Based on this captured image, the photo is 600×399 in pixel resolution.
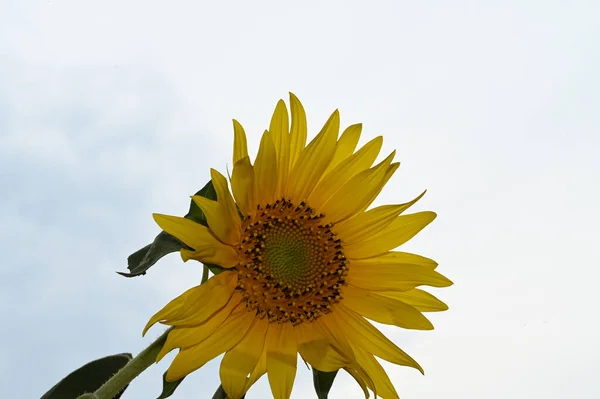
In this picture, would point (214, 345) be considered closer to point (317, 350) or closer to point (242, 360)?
point (242, 360)

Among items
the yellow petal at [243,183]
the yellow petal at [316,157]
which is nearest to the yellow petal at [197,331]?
the yellow petal at [243,183]

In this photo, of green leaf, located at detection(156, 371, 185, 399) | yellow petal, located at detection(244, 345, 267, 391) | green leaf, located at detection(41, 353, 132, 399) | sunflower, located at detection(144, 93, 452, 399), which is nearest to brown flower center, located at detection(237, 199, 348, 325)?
sunflower, located at detection(144, 93, 452, 399)

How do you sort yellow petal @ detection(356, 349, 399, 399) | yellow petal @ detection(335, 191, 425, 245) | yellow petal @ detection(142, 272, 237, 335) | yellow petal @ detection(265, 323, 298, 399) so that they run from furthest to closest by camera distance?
yellow petal @ detection(335, 191, 425, 245) < yellow petal @ detection(356, 349, 399, 399) < yellow petal @ detection(265, 323, 298, 399) < yellow petal @ detection(142, 272, 237, 335)

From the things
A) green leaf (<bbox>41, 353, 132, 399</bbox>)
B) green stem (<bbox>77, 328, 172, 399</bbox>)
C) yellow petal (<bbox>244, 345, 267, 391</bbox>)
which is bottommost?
yellow petal (<bbox>244, 345, 267, 391</bbox>)

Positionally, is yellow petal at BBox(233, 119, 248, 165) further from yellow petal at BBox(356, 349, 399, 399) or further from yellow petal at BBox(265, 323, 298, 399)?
yellow petal at BBox(356, 349, 399, 399)

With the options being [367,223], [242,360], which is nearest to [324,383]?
[242,360]
